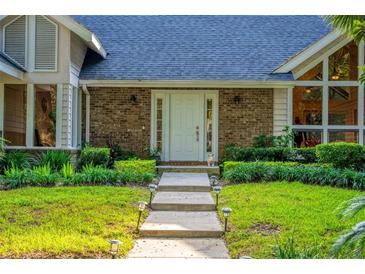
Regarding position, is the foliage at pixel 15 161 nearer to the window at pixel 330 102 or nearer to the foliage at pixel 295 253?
the window at pixel 330 102

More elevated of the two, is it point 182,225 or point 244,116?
point 244,116

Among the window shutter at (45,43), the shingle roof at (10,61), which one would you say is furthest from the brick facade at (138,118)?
the shingle roof at (10,61)

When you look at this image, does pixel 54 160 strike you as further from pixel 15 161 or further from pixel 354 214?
pixel 354 214

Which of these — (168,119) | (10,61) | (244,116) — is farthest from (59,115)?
(244,116)

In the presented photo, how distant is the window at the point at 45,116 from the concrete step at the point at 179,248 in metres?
7.52

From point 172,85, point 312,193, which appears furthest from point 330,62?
point 312,193

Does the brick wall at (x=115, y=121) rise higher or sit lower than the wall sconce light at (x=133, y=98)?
lower

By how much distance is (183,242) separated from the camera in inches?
286

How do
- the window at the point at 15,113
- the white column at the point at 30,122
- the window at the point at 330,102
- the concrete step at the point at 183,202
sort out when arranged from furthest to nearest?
the window at the point at 330,102 → the window at the point at 15,113 → the white column at the point at 30,122 → the concrete step at the point at 183,202

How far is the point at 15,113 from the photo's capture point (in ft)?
47.5

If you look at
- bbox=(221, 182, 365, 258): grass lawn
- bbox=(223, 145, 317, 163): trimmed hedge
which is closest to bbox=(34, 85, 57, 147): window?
bbox=(223, 145, 317, 163): trimmed hedge

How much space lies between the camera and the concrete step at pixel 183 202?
935 centimetres

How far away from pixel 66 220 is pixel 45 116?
6807 mm

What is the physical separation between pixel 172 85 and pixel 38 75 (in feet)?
12.6
